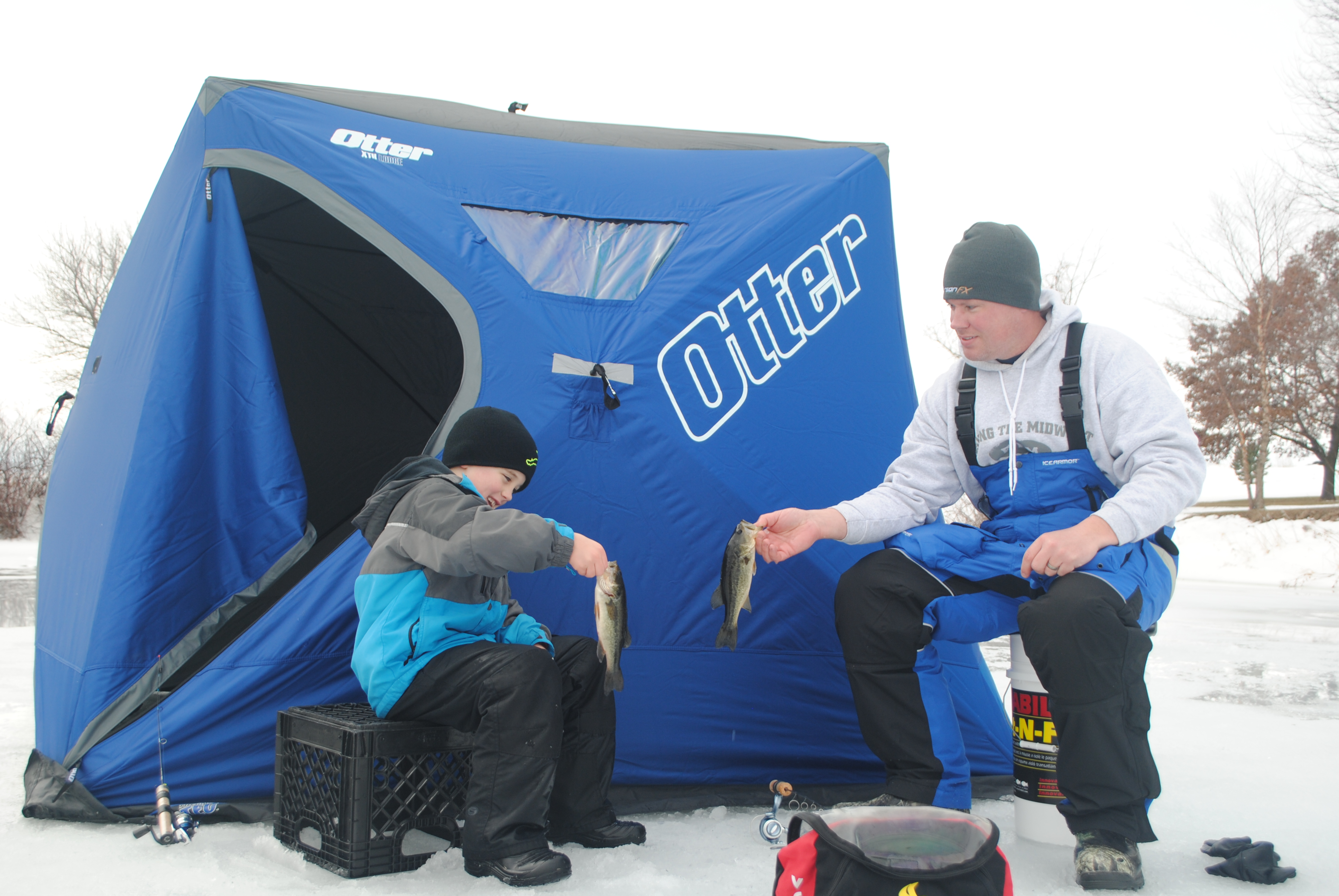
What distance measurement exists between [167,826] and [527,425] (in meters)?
1.27

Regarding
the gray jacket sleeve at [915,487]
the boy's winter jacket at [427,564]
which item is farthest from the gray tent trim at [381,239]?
the gray jacket sleeve at [915,487]

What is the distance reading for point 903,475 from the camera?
2594 millimetres

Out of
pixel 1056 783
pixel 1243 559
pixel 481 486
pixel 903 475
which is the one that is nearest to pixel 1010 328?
pixel 903 475

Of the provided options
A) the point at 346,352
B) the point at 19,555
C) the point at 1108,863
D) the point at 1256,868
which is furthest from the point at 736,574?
the point at 19,555

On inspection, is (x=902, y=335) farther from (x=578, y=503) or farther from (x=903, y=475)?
(x=578, y=503)

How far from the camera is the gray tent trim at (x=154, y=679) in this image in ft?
7.66

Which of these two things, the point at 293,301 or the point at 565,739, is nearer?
the point at 565,739

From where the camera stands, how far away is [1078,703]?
74.5 inches

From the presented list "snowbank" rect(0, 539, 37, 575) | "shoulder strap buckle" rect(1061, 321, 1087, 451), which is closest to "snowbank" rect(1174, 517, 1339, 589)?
"shoulder strap buckle" rect(1061, 321, 1087, 451)

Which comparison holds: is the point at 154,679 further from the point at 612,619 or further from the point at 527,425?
the point at 612,619

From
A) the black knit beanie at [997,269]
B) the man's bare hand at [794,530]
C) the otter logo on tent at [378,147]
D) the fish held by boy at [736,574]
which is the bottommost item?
the fish held by boy at [736,574]

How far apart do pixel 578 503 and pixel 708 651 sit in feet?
1.88

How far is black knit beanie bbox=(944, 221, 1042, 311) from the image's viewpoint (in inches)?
92.7

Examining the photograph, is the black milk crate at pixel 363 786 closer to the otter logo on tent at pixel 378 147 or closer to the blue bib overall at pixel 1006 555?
the blue bib overall at pixel 1006 555
